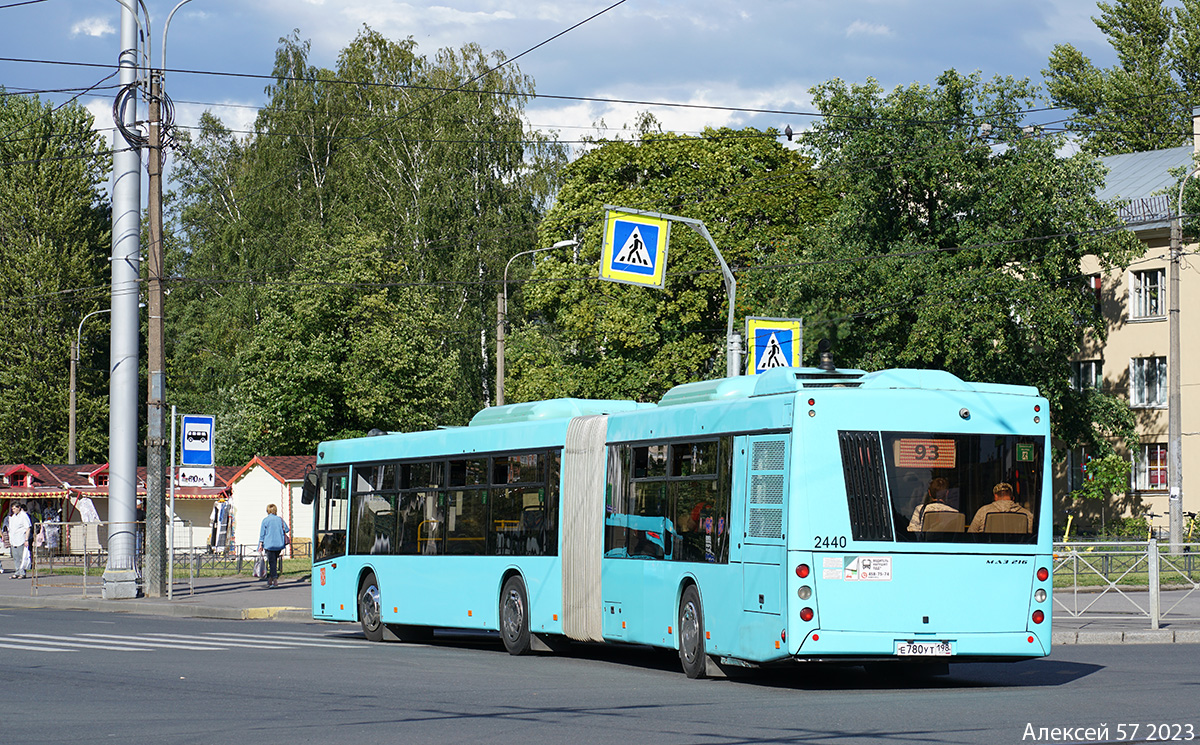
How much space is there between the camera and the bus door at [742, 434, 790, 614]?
Result: 13414 mm

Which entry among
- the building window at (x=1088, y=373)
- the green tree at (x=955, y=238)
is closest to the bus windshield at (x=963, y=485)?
the green tree at (x=955, y=238)

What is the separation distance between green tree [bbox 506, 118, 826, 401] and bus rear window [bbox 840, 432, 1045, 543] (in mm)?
35620

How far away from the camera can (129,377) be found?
29.2m

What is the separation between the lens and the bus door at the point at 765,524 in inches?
528

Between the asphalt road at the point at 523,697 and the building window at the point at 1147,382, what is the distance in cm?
3596

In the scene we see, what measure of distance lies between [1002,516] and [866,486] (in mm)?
1357

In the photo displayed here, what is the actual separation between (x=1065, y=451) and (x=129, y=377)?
3518cm

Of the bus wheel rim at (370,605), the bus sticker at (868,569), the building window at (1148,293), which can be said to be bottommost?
the bus wheel rim at (370,605)

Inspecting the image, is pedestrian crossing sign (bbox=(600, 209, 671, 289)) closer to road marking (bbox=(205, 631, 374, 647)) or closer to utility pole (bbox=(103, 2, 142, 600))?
road marking (bbox=(205, 631, 374, 647))

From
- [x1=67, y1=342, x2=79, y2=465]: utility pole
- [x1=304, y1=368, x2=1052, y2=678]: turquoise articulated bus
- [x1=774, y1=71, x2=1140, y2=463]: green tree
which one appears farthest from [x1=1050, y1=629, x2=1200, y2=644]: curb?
[x1=67, y1=342, x2=79, y2=465]: utility pole

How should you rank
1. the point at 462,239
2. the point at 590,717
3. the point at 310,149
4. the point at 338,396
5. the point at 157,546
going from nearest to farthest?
the point at 590,717 < the point at 157,546 < the point at 338,396 < the point at 462,239 < the point at 310,149

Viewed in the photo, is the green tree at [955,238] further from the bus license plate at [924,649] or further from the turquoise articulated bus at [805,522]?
the bus license plate at [924,649]

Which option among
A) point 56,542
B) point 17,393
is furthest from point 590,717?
point 17,393

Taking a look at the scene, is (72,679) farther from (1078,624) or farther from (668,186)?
(668,186)
